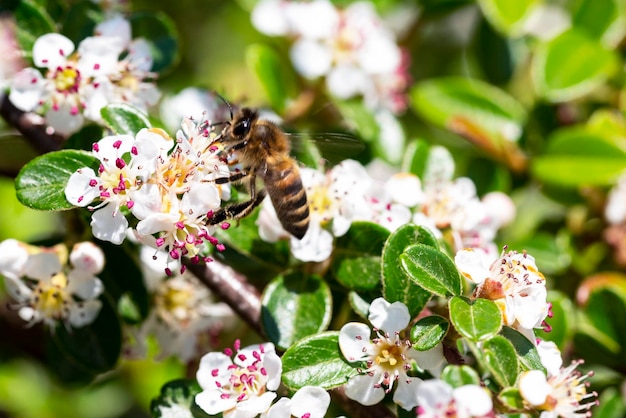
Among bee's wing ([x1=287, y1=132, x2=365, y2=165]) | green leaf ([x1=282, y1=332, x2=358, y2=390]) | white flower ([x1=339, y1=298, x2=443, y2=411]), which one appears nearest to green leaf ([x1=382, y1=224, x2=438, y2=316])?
white flower ([x1=339, y1=298, x2=443, y2=411])

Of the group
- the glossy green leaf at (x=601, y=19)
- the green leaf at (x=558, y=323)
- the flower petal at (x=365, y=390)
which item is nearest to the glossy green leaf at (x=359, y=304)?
the flower petal at (x=365, y=390)

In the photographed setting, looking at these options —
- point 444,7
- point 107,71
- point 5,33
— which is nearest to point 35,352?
point 5,33

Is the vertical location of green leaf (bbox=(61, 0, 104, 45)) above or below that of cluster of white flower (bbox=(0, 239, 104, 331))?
above

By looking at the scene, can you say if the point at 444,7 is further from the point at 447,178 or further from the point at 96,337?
the point at 96,337

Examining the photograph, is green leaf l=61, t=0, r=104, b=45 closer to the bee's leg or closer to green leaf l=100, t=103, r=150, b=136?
green leaf l=100, t=103, r=150, b=136

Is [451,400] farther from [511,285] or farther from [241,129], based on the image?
[241,129]

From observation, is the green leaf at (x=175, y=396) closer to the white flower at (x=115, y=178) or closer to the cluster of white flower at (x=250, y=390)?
the cluster of white flower at (x=250, y=390)
